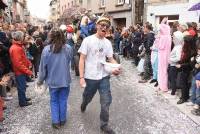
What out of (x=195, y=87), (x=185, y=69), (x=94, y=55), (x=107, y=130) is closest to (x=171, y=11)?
(x=185, y=69)

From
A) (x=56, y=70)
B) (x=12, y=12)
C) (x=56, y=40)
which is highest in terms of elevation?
(x=12, y=12)

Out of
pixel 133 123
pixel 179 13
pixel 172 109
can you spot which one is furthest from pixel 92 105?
pixel 179 13

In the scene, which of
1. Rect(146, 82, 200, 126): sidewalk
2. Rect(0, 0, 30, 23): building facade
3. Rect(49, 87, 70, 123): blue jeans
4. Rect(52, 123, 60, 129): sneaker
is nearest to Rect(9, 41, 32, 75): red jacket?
Rect(49, 87, 70, 123): blue jeans

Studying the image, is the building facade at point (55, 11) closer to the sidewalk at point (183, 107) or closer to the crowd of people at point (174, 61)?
the crowd of people at point (174, 61)

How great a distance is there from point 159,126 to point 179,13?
39.7 feet

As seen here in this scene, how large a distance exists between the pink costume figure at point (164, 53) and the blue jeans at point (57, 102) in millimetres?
3634

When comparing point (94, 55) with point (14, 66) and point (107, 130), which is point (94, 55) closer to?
point (107, 130)

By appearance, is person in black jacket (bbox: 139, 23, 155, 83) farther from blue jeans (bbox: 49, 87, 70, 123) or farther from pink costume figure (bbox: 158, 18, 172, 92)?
blue jeans (bbox: 49, 87, 70, 123)

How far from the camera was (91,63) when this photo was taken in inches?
214

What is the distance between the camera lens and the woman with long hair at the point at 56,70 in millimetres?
5570

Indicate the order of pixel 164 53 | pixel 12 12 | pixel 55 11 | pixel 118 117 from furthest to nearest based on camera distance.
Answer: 1. pixel 55 11
2. pixel 12 12
3. pixel 164 53
4. pixel 118 117

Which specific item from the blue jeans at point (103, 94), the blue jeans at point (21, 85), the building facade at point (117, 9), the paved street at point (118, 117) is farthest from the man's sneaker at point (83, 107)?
the building facade at point (117, 9)

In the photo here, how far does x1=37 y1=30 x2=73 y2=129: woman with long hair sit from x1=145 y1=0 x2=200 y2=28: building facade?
34.6ft

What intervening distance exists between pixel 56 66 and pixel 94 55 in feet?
Result: 2.48
